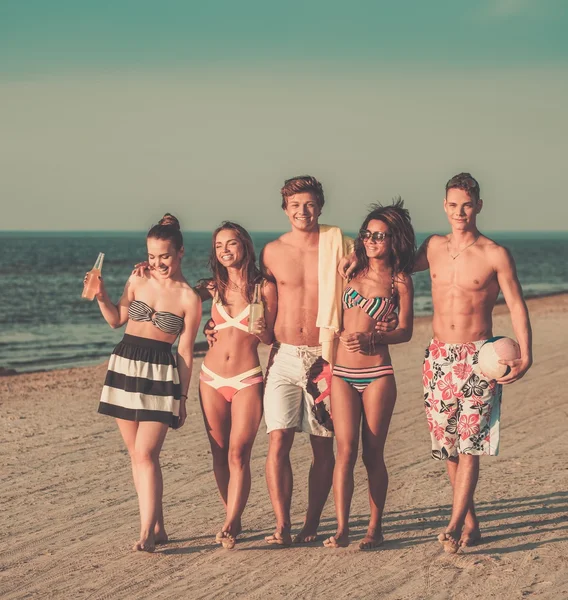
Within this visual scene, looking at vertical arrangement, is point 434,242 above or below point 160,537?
above

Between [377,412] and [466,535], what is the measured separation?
3.62ft

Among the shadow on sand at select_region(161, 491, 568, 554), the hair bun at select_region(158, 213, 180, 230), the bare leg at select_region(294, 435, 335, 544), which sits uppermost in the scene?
the hair bun at select_region(158, 213, 180, 230)

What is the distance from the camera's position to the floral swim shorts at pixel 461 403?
20.0 ft

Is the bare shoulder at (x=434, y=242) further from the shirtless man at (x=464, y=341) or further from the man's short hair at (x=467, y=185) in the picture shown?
the man's short hair at (x=467, y=185)

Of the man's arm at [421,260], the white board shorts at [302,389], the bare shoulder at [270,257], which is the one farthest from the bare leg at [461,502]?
the bare shoulder at [270,257]

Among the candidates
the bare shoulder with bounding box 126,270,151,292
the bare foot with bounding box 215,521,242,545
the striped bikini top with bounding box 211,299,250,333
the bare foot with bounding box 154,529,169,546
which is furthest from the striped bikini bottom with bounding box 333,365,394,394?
the bare foot with bounding box 154,529,169,546

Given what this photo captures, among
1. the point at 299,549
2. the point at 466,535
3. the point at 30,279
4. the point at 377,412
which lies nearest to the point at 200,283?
the point at 377,412

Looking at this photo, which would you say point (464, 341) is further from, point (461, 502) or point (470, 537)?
point (470, 537)

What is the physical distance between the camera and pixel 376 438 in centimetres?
616

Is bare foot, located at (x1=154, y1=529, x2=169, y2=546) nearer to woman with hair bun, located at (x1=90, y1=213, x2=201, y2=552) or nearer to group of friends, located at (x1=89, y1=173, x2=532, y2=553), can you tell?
group of friends, located at (x1=89, y1=173, x2=532, y2=553)

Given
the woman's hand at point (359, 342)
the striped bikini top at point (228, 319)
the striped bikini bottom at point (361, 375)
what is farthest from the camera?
the striped bikini top at point (228, 319)

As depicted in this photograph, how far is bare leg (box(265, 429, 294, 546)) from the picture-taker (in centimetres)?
615

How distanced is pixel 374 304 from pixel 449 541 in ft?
5.35

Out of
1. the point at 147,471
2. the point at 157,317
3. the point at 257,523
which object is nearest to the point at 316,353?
the point at 157,317
